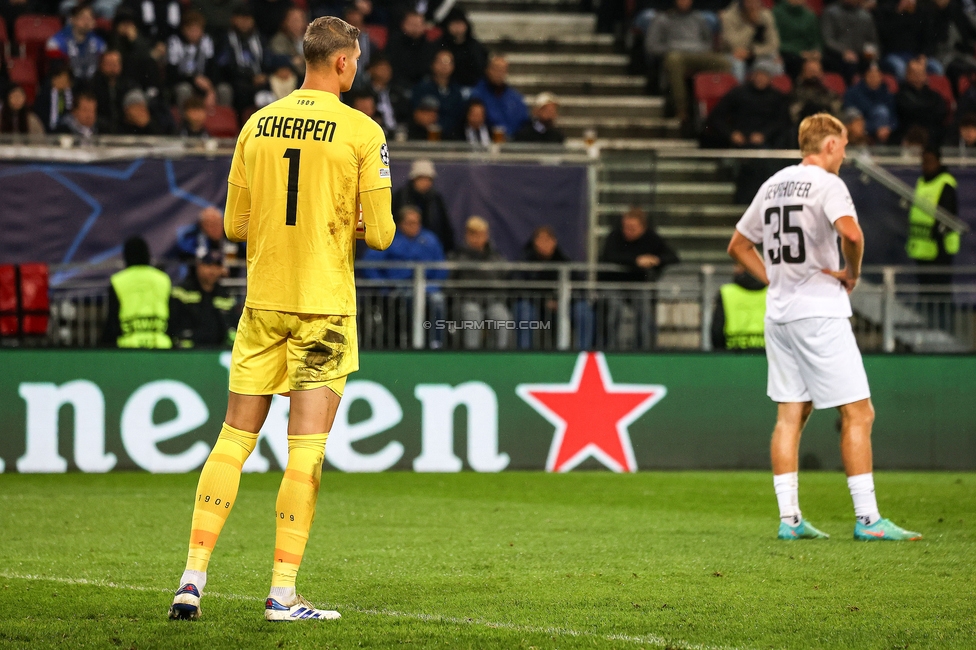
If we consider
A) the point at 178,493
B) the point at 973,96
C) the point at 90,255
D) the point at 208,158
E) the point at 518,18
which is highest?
the point at 518,18

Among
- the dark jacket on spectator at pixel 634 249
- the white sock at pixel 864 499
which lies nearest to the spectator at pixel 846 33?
the dark jacket on spectator at pixel 634 249

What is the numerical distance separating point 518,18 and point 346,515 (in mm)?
13660

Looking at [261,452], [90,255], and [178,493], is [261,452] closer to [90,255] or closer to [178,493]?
[178,493]

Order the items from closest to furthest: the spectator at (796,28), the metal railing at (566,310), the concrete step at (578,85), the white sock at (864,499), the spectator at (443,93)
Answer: the white sock at (864,499), the metal railing at (566,310), the spectator at (443,93), the concrete step at (578,85), the spectator at (796,28)

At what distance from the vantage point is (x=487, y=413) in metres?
12.8

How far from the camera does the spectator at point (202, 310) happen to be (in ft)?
42.3

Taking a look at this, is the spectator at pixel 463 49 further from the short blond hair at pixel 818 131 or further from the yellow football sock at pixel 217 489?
the yellow football sock at pixel 217 489

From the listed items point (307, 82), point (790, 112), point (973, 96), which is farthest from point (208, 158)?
point (973, 96)

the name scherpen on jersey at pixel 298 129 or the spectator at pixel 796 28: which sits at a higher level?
the spectator at pixel 796 28

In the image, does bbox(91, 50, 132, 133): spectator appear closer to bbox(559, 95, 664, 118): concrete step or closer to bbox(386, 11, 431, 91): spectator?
bbox(386, 11, 431, 91): spectator

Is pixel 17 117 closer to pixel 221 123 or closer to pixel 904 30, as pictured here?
pixel 221 123

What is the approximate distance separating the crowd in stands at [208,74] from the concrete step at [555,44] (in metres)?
2.26

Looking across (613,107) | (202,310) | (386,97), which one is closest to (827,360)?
(202,310)

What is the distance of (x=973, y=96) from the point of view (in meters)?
18.7
